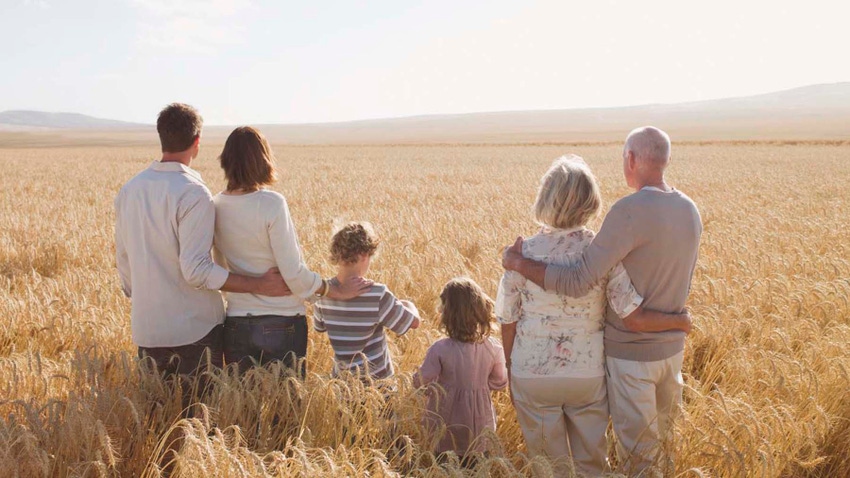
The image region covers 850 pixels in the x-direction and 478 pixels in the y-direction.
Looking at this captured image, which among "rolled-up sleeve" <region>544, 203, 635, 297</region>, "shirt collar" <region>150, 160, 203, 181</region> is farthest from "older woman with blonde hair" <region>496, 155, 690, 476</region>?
"shirt collar" <region>150, 160, 203, 181</region>

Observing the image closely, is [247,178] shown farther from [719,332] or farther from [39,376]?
[719,332]

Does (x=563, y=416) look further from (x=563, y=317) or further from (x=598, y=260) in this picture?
(x=598, y=260)

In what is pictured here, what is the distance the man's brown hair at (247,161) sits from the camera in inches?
142

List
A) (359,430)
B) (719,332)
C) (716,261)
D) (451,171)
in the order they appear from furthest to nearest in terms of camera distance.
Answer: (451,171) < (716,261) < (719,332) < (359,430)

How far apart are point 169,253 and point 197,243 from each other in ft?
0.75

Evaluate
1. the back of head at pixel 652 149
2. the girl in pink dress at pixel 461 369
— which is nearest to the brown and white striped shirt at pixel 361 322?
the girl in pink dress at pixel 461 369

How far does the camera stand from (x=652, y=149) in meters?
3.29

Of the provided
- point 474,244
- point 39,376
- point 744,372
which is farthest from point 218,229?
point 474,244

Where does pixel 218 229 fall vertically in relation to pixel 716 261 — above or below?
above

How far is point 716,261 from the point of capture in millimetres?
7797

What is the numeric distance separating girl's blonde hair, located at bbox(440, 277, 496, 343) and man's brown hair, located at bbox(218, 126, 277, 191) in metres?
1.17

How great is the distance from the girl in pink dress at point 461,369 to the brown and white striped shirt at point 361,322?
1.21 ft

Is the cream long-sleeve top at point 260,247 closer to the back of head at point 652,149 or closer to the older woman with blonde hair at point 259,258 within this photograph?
the older woman with blonde hair at point 259,258

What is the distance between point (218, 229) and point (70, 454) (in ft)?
4.43
